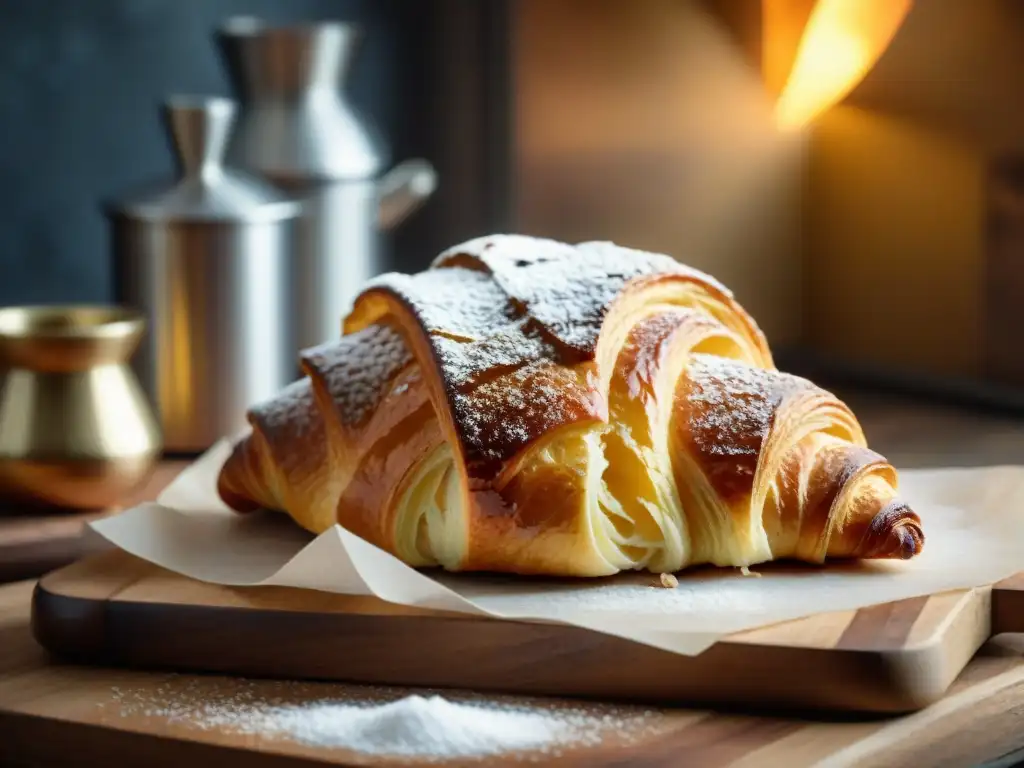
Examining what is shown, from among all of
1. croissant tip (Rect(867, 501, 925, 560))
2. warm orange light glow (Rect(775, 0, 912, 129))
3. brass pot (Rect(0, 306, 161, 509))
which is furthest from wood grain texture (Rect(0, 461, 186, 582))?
warm orange light glow (Rect(775, 0, 912, 129))

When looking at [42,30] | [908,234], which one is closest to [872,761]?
[908,234]

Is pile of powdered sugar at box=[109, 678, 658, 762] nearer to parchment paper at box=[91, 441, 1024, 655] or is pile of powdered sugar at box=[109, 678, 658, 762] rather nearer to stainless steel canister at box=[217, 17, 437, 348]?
parchment paper at box=[91, 441, 1024, 655]

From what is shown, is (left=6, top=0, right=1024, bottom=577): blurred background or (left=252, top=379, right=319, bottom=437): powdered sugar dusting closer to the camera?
(left=252, top=379, right=319, bottom=437): powdered sugar dusting

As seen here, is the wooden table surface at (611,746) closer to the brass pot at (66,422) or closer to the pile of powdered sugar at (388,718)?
the pile of powdered sugar at (388,718)

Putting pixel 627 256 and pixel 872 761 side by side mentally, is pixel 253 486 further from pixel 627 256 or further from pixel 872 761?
pixel 872 761

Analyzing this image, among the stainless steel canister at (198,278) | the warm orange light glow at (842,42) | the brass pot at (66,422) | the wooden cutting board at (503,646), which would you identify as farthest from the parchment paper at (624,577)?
the warm orange light glow at (842,42)

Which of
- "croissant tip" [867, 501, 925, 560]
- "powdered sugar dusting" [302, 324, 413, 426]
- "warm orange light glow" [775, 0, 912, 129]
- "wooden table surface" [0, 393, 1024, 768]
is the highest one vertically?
"warm orange light glow" [775, 0, 912, 129]

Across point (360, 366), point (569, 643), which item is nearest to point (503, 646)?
point (569, 643)
